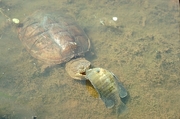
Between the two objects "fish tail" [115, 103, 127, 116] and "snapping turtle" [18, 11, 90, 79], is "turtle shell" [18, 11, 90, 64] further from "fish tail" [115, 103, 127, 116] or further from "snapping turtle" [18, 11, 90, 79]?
"fish tail" [115, 103, 127, 116]

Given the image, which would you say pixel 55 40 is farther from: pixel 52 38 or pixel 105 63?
pixel 105 63

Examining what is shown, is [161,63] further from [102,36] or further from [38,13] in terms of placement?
[38,13]

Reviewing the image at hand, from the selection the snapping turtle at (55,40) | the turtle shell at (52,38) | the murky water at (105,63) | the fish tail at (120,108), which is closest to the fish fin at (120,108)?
the fish tail at (120,108)

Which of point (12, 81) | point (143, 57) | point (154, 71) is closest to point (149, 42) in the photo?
point (143, 57)

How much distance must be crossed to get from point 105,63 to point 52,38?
1.35 metres

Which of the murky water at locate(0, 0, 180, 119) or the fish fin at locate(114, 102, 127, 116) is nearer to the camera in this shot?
the fish fin at locate(114, 102, 127, 116)

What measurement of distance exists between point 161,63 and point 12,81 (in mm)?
3378

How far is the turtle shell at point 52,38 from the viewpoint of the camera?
16.0ft

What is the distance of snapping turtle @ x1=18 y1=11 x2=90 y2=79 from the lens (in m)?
4.82

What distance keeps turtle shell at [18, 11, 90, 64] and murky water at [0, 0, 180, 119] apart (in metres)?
0.22

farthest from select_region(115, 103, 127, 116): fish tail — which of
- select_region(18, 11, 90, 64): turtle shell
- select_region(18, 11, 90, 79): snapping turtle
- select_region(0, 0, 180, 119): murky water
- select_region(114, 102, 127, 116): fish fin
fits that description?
select_region(18, 11, 90, 64): turtle shell

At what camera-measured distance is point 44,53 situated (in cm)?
494

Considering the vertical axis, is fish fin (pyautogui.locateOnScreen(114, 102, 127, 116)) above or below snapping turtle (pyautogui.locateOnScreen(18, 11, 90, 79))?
below

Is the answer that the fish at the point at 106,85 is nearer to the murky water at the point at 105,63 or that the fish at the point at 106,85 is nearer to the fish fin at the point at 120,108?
the fish fin at the point at 120,108
